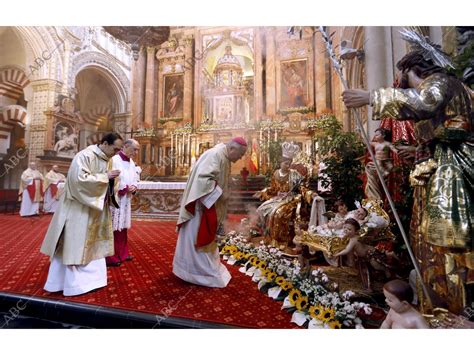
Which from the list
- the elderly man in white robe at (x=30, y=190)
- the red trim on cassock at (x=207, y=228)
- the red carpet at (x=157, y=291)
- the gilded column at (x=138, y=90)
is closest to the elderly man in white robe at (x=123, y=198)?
the red carpet at (x=157, y=291)

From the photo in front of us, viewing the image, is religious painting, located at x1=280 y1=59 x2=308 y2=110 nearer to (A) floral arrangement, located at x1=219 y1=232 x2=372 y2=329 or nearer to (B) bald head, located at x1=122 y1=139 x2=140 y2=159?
(B) bald head, located at x1=122 y1=139 x2=140 y2=159

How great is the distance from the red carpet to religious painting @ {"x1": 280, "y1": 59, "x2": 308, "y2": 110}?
399cm

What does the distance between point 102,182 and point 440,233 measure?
2718mm

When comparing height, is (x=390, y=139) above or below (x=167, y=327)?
above

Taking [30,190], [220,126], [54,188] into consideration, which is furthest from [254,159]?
[30,190]

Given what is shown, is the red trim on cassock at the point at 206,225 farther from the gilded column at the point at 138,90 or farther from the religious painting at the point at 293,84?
the gilded column at the point at 138,90

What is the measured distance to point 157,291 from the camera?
92.5 inches

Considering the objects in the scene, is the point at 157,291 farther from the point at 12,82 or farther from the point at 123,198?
the point at 12,82

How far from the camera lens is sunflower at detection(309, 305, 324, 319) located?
182 centimetres

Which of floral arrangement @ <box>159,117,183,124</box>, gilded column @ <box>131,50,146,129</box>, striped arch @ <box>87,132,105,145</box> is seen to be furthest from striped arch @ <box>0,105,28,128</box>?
floral arrangement @ <box>159,117,183,124</box>

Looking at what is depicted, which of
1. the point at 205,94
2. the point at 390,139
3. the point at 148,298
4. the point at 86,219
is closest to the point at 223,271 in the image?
the point at 148,298

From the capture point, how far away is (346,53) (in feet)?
10.9

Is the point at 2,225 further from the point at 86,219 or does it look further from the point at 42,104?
the point at 86,219

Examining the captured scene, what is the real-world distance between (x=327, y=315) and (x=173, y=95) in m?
6.96
